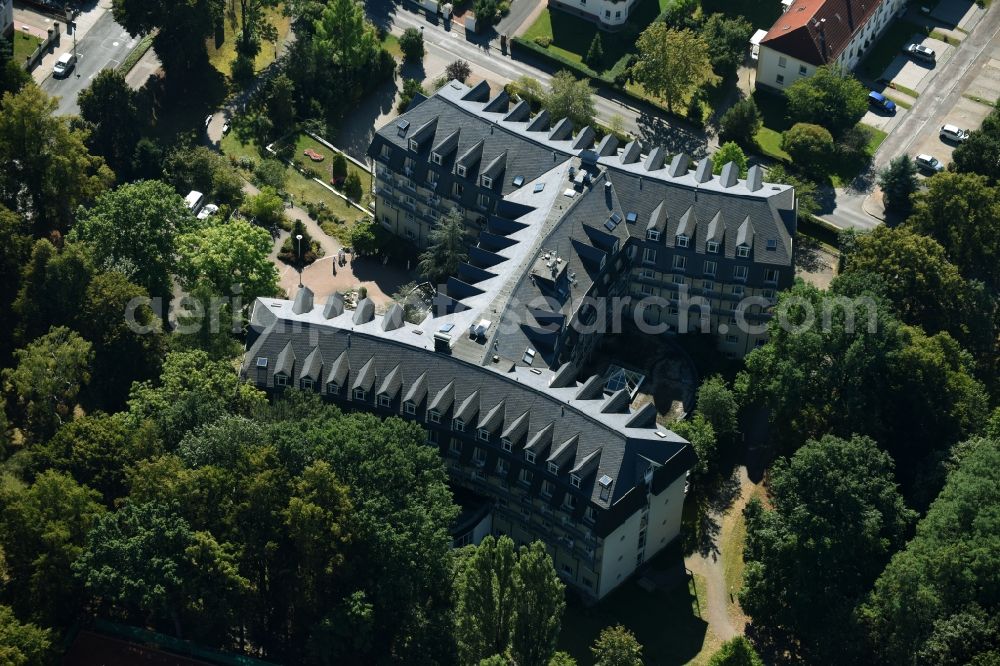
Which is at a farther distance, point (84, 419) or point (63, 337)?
point (63, 337)

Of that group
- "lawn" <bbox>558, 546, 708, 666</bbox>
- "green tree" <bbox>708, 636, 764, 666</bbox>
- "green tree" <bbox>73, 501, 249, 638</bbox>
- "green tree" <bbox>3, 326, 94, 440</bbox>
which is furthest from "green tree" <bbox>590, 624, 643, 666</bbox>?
"green tree" <bbox>3, 326, 94, 440</bbox>

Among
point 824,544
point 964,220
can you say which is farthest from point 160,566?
point 964,220

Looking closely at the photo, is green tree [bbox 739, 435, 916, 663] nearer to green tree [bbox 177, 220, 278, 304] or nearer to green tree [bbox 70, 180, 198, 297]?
green tree [bbox 177, 220, 278, 304]

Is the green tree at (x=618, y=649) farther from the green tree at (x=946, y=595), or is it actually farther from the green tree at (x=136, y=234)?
the green tree at (x=136, y=234)

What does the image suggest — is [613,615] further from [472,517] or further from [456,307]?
[456,307]

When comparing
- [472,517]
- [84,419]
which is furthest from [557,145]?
[84,419]

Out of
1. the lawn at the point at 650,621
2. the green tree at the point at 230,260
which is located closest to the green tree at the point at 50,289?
the green tree at the point at 230,260

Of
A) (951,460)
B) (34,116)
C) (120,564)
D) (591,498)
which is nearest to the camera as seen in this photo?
(120,564)
